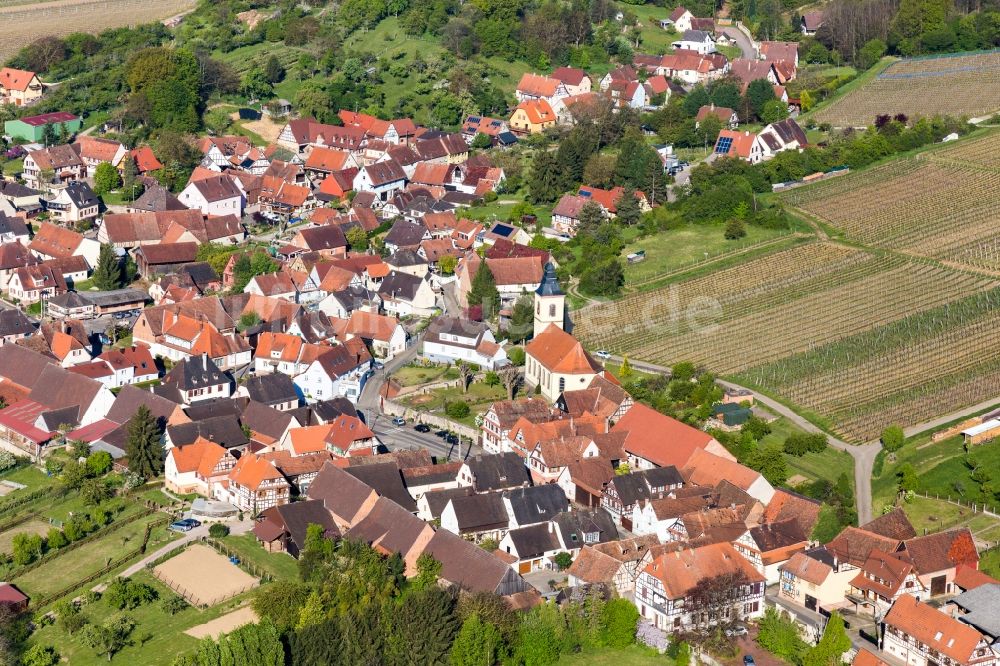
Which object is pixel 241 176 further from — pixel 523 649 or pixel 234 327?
pixel 523 649

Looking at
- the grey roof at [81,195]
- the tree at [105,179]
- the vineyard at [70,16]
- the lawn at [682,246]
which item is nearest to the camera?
the lawn at [682,246]

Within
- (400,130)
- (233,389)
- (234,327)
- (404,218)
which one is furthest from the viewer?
(400,130)

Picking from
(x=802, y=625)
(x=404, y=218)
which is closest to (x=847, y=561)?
(x=802, y=625)

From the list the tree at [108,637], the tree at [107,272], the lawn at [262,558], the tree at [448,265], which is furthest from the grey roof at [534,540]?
the tree at [107,272]

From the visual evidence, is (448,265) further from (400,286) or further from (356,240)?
(356,240)

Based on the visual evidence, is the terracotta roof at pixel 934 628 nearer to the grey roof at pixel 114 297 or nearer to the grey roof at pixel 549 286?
the grey roof at pixel 549 286

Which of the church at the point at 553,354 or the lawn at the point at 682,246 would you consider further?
the lawn at the point at 682,246

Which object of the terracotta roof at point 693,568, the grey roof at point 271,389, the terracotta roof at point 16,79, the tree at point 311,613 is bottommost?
the grey roof at point 271,389
